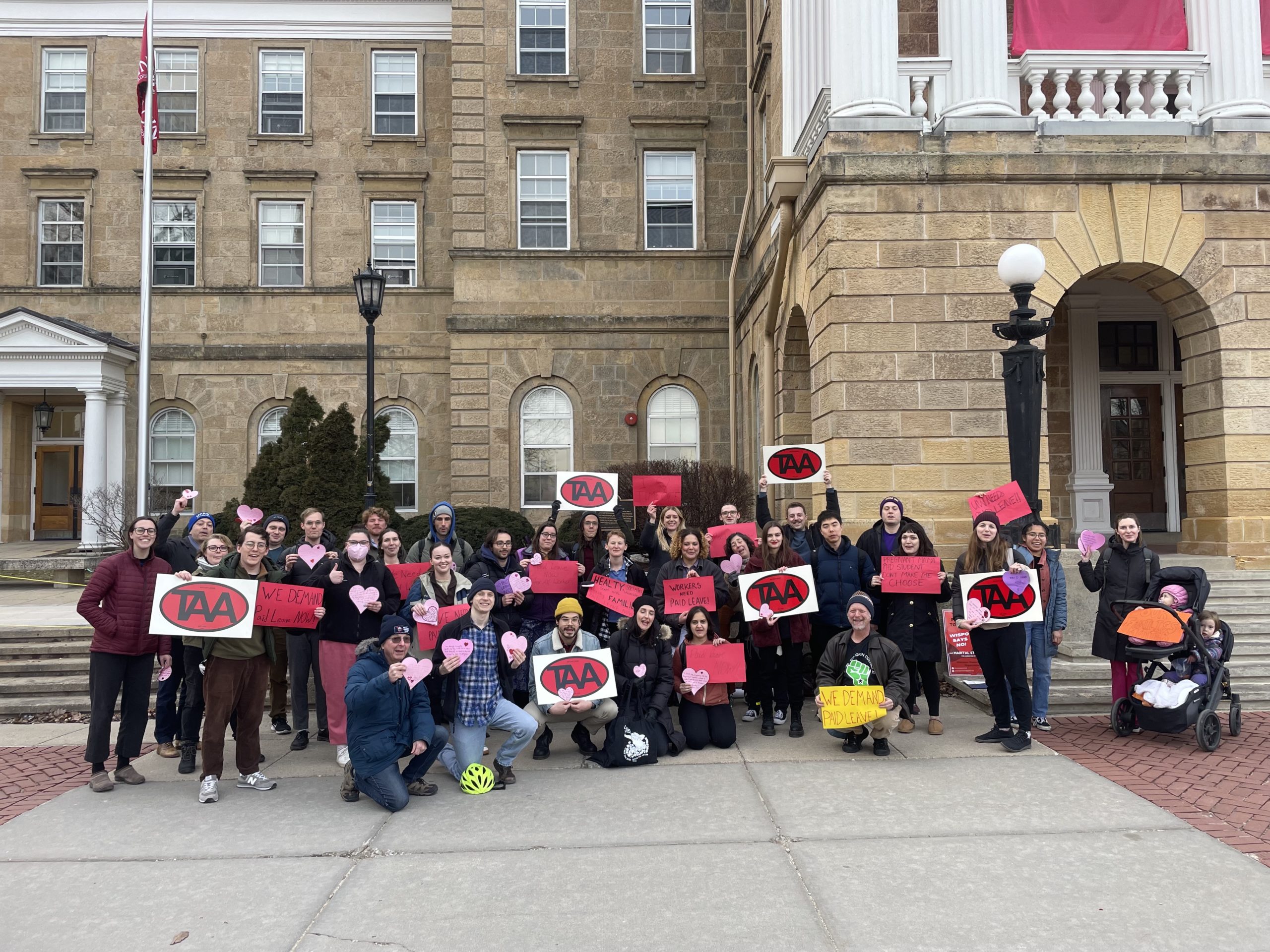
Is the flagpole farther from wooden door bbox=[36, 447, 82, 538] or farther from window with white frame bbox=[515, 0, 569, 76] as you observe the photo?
window with white frame bbox=[515, 0, 569, 76]

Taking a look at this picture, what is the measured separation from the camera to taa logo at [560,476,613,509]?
9.21m

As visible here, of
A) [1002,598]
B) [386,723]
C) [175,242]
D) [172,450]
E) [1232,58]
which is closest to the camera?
[386,723]

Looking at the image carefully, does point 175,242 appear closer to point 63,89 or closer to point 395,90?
point 63,89

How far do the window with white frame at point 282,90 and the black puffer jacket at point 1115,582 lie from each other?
20.3 metres

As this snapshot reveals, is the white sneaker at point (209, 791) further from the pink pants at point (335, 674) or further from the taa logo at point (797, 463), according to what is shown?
the taa logo at point (797, 463)

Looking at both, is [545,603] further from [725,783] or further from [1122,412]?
[1122,412]

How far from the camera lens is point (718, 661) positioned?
281 inches

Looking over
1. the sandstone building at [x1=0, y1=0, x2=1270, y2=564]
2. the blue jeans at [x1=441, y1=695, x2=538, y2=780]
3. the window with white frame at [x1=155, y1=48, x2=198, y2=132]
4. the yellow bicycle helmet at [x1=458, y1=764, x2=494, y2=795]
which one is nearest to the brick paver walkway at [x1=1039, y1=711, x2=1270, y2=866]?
the blue jeans at [x1=441, y1=695, x2=538, y2=780]

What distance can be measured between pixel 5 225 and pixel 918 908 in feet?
80.8

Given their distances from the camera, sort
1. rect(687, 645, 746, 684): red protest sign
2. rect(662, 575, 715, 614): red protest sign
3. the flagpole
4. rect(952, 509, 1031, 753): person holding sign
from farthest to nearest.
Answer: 1. the flagpole
2. rect(662, 575, 715, 614): red protest sign
3. rect(687, 645, 746, 684): red protest sign
4. rect(952, 509, 1031, 753): person holding sign

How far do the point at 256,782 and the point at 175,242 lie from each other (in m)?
18.7

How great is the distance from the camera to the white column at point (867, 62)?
1065 centimetres

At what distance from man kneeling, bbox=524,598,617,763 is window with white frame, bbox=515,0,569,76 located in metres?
16.1

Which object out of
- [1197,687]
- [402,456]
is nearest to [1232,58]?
[1197,687]
